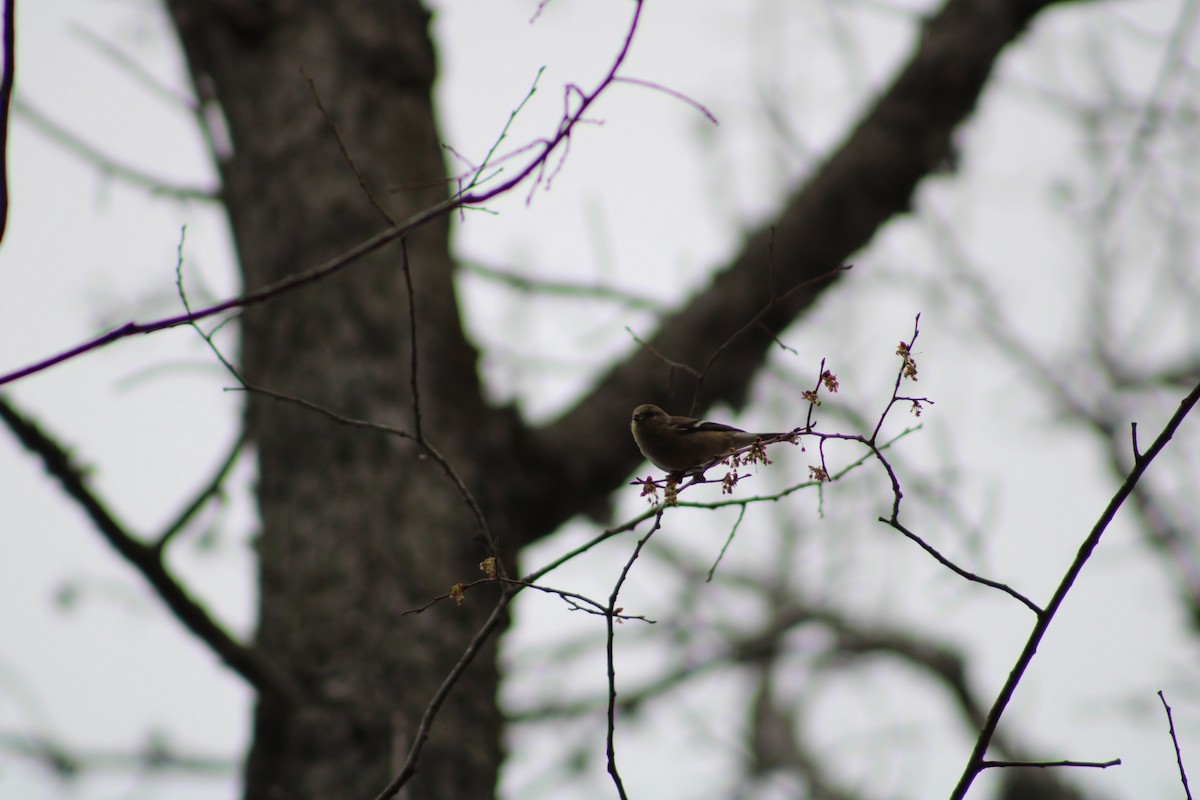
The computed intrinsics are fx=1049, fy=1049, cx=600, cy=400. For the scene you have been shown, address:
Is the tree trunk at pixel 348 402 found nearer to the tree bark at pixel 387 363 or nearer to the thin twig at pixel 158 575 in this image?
the tree bark at pixel 387 363

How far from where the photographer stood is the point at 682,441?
8.14ft

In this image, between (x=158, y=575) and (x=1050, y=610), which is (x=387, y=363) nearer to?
(x=158, y=575)

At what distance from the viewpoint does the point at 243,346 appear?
3805 millimetres

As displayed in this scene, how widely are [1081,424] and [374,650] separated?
7.33 m

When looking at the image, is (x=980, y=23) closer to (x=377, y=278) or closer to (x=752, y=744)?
(x=377, y=278)

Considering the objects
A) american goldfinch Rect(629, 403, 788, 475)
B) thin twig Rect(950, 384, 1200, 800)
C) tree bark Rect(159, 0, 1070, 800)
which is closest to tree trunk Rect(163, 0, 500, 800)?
tree bark Rect(159, 0, 1070, 800)

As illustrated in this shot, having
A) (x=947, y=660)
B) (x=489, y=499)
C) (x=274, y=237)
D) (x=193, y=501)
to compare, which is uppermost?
(x=947, y=660)

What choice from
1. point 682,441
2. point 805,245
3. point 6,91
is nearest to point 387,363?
point 682,441

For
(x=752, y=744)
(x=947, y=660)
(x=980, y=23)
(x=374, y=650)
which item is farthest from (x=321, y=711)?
(x=752, y=744)

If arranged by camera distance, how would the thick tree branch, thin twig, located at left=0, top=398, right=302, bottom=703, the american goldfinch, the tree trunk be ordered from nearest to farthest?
the american goldfinch, thin twig, located at left=0, top=398, right=302, bottom=703, the tree trunk, the thick tree branch

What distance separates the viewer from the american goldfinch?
97.3 inches

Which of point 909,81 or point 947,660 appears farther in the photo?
point 947,660

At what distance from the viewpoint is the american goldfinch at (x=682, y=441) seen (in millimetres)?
2471

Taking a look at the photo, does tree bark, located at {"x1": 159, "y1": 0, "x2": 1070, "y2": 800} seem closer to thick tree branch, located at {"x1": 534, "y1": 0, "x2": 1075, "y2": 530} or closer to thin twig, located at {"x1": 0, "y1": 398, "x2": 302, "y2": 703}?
thick tree branch, located at {"x1": 534, "y1": 0, "x2": 1075, "y2": 530}
